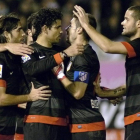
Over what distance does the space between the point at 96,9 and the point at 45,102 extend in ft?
14.5

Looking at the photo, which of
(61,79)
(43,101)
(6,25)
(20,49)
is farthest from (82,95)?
(6,25)

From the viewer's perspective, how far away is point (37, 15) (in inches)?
215

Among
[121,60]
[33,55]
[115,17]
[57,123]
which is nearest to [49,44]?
[33,55]

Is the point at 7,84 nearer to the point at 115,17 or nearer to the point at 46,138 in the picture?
the point at 46,138

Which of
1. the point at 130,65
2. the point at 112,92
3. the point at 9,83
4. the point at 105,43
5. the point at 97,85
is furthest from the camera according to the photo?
the point at 112,92

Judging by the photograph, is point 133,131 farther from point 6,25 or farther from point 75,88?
point 6,25

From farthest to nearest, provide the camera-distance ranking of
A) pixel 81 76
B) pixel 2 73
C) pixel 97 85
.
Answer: pixel 97 85, pixel 2 73, pixel 81 76

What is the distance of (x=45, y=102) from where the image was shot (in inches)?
206

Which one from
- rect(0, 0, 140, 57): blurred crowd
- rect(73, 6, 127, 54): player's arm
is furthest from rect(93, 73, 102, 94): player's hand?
rect(0, 0, 140, 57): blurred crowd

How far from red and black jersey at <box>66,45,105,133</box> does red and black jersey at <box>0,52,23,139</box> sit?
1.66 ft

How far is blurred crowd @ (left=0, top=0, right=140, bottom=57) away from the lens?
9.39 metres

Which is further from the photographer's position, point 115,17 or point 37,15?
point 115,17

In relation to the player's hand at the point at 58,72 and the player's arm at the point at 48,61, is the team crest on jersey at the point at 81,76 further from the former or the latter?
the player's arm at the point at 48,61

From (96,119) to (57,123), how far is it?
0.39m
